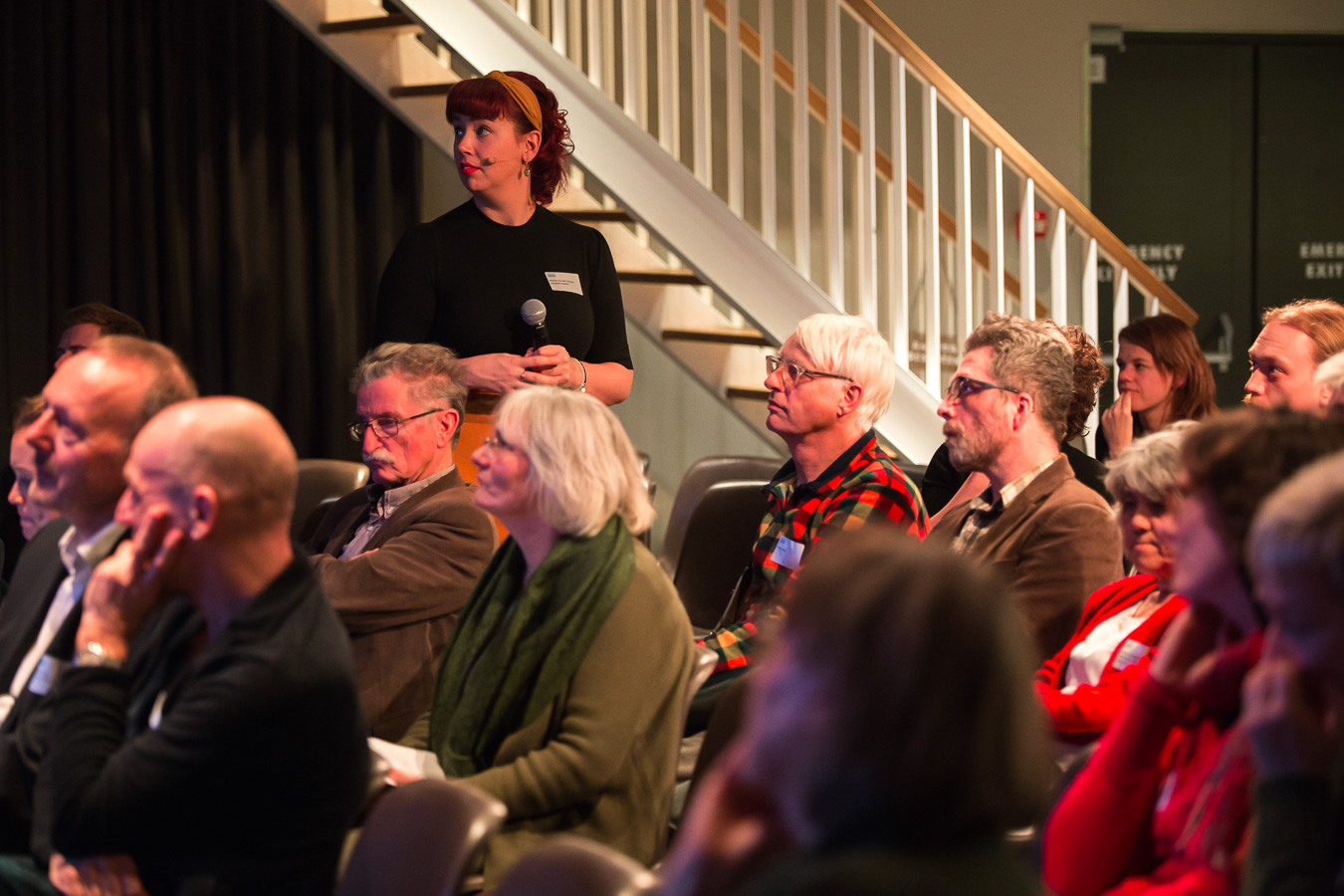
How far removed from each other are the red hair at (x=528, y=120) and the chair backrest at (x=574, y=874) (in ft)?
7.95

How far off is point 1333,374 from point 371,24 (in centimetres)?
355

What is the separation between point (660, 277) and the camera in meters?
4.84

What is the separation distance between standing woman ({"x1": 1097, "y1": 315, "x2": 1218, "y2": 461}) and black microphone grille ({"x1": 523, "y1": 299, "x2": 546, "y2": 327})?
5.67ft

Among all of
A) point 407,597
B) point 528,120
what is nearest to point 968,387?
point 407,597

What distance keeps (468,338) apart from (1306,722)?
97.9 inches

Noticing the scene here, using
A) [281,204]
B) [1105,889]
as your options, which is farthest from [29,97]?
[1105,889]

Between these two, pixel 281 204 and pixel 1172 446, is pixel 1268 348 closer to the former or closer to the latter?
pixel 1172 446

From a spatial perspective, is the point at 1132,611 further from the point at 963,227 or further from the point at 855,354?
the point at 963,227

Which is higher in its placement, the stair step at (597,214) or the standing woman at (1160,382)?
the stair step at (597,214)

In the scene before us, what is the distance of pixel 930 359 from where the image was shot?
454cm

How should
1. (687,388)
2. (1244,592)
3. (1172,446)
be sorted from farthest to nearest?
(687,388) → (1172,446) → (1244,592)

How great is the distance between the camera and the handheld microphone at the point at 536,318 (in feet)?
10.7

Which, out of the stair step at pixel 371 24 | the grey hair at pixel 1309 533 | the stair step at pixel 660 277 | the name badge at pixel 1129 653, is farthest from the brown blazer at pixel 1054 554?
the stair step at pixel 371 24

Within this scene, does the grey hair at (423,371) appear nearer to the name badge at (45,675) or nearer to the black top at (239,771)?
the name badge at (45,675)
